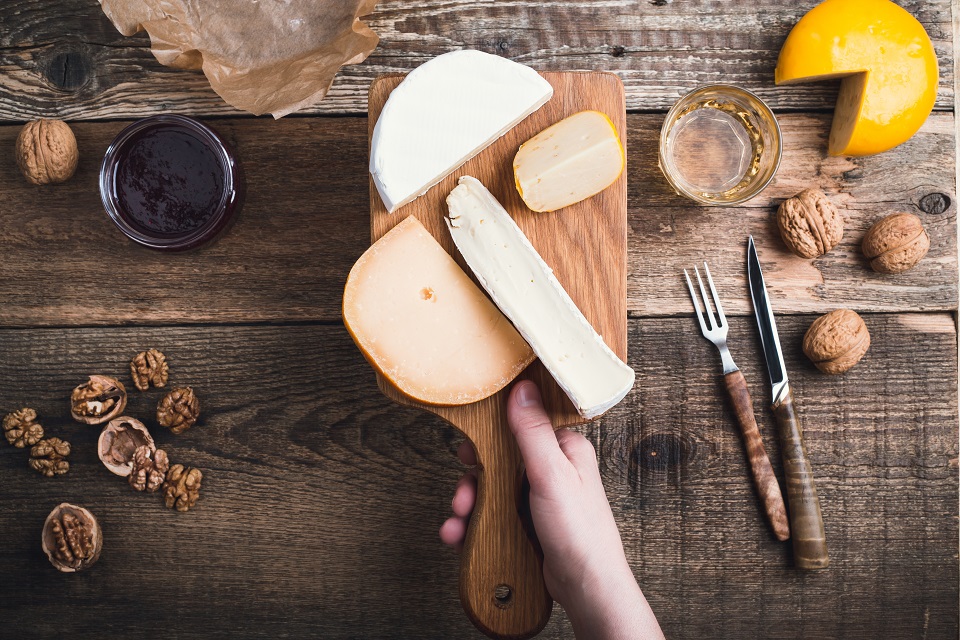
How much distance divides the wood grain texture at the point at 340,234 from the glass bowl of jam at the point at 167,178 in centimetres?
7

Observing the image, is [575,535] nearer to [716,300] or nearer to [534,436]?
[534,436]

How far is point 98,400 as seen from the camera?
3.21ft

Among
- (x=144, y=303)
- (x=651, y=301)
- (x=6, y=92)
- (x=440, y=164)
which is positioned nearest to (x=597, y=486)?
(x=651, y=301)

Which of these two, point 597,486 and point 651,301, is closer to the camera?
point 597,486

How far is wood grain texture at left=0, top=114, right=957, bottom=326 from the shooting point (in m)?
0.99

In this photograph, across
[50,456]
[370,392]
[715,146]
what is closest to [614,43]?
[715,146]

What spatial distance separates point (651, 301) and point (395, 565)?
584 mm

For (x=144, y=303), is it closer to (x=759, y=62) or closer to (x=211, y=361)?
(x=211, y=361)

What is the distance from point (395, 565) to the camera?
1.01 meters

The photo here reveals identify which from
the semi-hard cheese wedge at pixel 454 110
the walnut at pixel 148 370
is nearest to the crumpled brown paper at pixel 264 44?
the semi-hard cheese wedge at pixel 454 110

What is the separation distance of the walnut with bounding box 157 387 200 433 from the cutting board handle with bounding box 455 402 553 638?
1.58ft

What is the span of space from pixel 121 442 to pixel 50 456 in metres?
0.11

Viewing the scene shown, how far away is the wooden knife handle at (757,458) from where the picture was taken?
97 centimetres

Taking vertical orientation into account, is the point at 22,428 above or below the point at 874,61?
below
